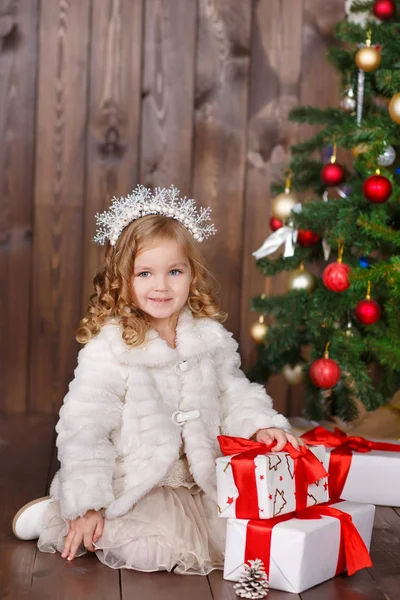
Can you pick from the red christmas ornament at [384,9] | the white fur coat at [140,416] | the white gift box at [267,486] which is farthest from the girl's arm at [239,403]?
the red christmas ornament at [384,9]

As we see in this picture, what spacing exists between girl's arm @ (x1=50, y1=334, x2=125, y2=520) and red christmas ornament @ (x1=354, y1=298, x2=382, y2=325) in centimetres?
95

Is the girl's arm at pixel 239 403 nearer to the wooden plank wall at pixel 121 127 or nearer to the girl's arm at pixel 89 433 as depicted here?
the girl's arm at pixel 89 433

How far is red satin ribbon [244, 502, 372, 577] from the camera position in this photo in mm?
1907

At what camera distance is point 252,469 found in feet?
6.37

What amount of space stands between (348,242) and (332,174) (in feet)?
0.76

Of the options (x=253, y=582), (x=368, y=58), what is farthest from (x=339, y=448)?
(x=368, y=58)

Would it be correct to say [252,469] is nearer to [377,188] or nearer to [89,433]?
[89,433]

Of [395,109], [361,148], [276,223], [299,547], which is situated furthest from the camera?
[276,223]

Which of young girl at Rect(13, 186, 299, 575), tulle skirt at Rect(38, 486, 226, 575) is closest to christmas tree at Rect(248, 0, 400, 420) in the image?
young girl at Rect(13, 186, 299, 575)

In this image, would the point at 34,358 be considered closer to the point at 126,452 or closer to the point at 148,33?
the point at 148,33

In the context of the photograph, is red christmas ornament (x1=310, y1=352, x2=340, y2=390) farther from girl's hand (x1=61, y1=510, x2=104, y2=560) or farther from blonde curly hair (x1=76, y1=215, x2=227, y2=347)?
girl's hand (x1=61, y1=510, x2=104, y2=560)

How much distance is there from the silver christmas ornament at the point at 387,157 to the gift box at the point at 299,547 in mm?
1246

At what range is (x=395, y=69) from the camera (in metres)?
2.95

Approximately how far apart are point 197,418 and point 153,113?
1835 millimetres
